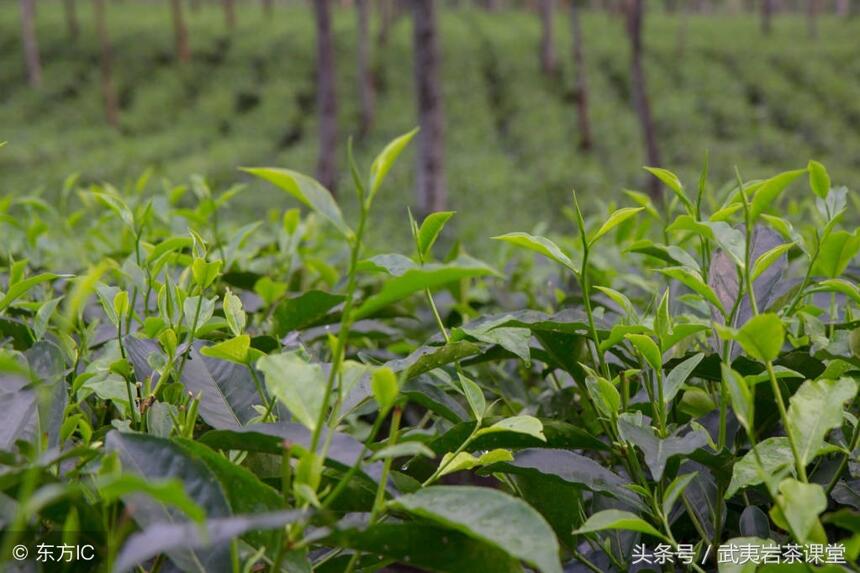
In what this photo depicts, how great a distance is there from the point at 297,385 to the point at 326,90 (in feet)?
33.4

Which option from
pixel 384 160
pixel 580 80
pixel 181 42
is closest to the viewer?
pixel 384 160

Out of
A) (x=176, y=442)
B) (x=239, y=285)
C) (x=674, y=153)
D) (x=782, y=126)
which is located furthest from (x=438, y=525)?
(x=782, y=126)

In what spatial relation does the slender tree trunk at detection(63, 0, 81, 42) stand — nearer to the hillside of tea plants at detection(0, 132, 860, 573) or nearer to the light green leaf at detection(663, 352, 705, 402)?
the hillside of tea plants at detection(0, 132, 860, 573)

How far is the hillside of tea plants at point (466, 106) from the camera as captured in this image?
13422 millimetres

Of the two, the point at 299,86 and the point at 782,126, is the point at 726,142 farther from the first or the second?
the point at 299,86

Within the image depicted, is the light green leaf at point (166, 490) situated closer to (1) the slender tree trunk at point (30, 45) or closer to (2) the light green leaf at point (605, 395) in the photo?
(2) the light green leaf at point (605, 395)

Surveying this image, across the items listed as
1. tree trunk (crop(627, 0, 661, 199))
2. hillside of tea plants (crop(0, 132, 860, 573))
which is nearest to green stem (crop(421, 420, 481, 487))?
hillside of tea plants (crop(0, 132, 860, 573))

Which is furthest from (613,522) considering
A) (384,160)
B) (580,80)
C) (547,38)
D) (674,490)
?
(547,38)

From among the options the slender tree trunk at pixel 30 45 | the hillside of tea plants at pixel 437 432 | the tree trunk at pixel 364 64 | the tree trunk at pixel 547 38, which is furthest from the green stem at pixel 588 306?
the slender tree trunk at pixel 30 45

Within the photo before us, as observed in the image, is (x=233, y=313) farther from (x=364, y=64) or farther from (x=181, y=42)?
(x=181, y=42)

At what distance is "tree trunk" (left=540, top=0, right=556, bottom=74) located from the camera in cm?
1717

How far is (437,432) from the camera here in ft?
2.55

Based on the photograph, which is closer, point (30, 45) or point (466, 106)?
point (30, 45)

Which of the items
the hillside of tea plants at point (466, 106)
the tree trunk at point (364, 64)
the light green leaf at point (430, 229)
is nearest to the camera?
the light green leaf at point (430, 229)
